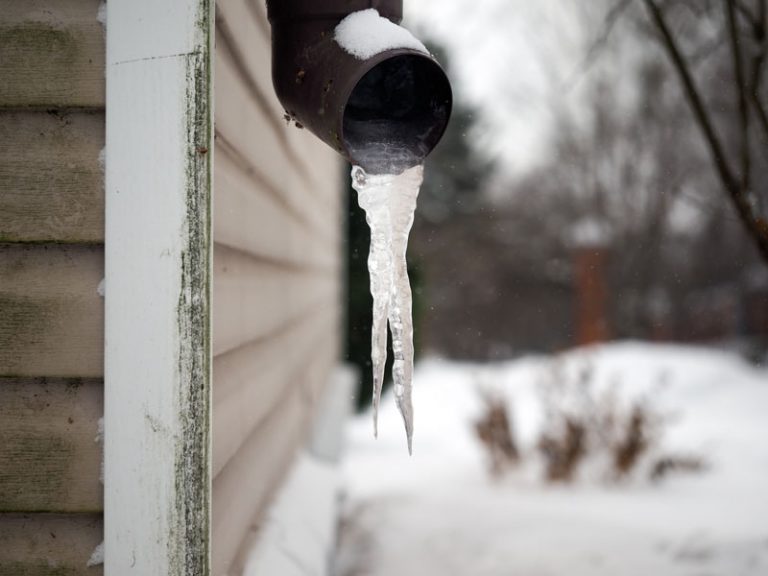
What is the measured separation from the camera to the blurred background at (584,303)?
11.5 ft

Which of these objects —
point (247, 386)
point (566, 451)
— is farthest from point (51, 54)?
point (566, 451)

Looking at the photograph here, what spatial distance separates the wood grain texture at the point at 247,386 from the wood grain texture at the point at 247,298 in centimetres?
4

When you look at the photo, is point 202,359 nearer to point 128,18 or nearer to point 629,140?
point 128,18

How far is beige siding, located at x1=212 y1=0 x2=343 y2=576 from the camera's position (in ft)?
4.91

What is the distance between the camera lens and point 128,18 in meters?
1.23

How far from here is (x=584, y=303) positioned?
1075cm

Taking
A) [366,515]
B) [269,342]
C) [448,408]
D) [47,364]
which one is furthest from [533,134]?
[47,364]

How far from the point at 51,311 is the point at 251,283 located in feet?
2.28

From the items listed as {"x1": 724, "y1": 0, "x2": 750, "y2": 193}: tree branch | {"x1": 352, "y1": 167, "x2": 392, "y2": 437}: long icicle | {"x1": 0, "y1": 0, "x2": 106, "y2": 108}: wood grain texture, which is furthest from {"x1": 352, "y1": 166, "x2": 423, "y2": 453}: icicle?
{"x1": 724, "y1": 0, "x2": 750, "y2": 193}: tree branch

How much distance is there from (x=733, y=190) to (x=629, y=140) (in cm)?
1189

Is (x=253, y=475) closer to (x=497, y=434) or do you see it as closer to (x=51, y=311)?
(x=51, y=311)

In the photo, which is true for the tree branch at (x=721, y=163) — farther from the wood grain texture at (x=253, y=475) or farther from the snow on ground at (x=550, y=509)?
the wood grain texture at (x=253, y=475)

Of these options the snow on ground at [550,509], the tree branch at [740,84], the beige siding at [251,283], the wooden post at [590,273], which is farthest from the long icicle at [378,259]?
the wooden post at [590,273]

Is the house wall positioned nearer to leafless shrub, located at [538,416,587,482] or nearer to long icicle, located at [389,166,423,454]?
long icicle, located at [389,166,423,454]
